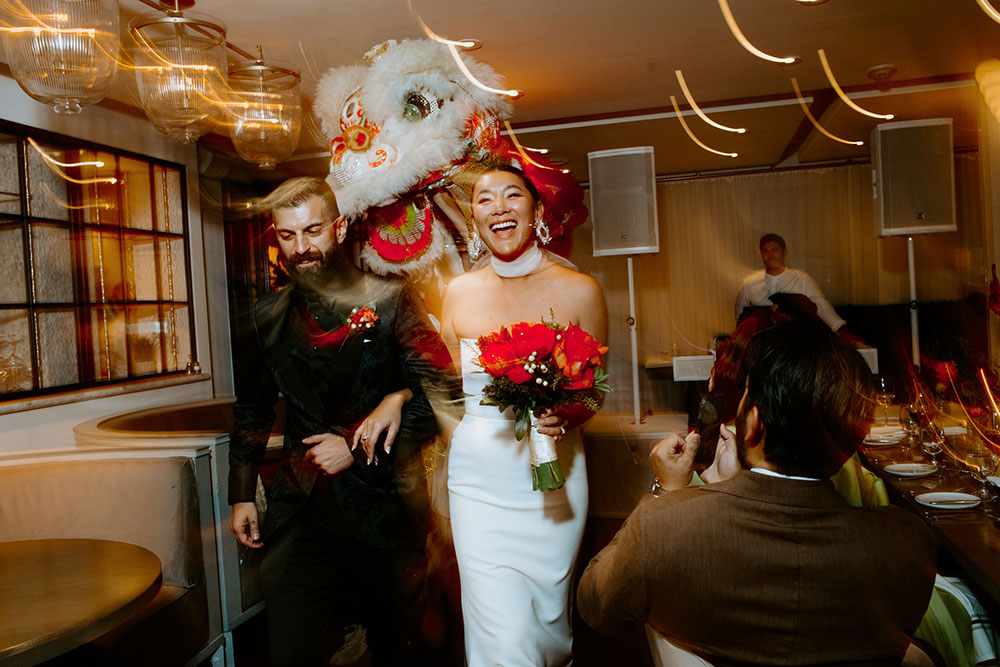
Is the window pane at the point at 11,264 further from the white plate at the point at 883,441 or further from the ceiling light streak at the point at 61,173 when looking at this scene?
the white plate at the point at 883,441

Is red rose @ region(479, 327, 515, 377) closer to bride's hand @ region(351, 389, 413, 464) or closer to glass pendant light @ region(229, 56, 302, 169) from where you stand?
bride's hand @ region(351, 389, 413, 464)

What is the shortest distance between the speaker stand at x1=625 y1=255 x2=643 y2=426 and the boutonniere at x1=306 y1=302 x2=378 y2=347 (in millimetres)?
549

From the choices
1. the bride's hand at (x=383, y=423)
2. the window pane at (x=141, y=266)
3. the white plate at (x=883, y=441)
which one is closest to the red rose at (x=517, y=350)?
→ the bride's hand at (x=383, y=423)

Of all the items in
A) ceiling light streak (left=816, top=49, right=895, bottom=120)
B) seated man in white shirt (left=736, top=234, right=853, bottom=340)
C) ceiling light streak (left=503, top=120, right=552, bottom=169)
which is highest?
ceiling light streak (left=816, top=49, right=895, bottom=120)

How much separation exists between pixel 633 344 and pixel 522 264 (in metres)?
0.29

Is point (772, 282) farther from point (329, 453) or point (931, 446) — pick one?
point (329, 453)

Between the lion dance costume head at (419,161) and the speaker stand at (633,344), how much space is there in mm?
161

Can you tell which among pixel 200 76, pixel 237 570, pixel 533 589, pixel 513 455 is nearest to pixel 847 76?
pixel 513 455

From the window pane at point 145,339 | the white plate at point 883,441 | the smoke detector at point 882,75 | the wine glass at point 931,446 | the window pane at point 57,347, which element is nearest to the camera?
the smoke detector at point 882,75

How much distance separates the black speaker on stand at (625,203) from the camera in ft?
4.27

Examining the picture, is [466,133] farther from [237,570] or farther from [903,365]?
[237,570]

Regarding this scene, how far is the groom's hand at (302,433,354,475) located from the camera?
139 centimetres

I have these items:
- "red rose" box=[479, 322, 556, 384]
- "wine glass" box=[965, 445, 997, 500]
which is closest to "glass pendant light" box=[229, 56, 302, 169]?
"red rose" box=[479, 322, 556, 384]

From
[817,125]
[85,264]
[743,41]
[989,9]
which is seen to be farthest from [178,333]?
[989,9]
